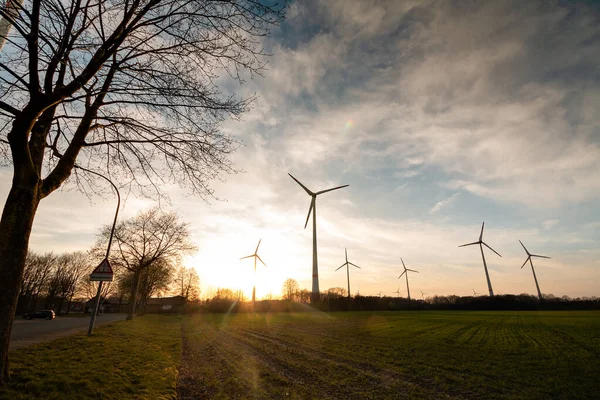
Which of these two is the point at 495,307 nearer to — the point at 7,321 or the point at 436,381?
the point at 436,381

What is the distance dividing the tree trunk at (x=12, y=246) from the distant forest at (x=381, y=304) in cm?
5888

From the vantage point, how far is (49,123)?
6438mm

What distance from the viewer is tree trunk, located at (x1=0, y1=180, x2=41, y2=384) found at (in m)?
5.18

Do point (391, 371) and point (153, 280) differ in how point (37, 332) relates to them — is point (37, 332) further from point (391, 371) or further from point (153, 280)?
point (153, 280)

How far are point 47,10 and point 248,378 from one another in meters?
9.86

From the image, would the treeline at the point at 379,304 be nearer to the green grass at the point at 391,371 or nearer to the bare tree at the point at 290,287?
the bare tree at the point at 290,287

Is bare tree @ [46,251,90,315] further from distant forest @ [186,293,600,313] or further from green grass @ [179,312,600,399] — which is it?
green grass @ [179,312,600,399]

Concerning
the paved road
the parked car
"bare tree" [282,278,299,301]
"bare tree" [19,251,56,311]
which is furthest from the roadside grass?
"bare tree" [282,278,299,301]

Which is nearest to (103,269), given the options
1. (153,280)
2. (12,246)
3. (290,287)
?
(12,246)

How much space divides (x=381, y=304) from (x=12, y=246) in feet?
250

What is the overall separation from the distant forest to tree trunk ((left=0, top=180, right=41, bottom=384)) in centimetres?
5888

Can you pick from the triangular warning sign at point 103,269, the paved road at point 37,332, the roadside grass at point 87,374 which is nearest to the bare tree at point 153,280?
the paved road at point 37,332

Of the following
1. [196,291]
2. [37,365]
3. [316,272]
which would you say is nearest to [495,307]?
[316,272]

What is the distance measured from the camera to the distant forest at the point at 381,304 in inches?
2525
